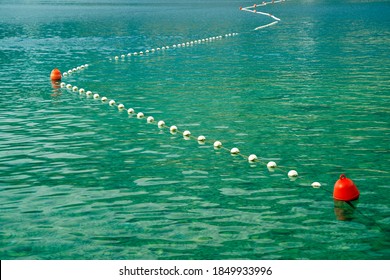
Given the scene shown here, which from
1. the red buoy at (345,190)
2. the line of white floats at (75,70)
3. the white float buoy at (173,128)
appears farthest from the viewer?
the line of white floats at (75,70)

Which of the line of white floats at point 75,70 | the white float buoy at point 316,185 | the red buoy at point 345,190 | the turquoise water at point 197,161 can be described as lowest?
the line of white floats at point 75,70

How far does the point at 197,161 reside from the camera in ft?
44.2

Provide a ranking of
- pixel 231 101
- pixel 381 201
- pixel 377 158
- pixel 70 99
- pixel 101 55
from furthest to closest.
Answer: pixel 101 55
pixel 70 99
pixel 231 101
pixel 377 158
pixel 381 201

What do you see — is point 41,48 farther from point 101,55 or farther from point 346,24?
point 346,24

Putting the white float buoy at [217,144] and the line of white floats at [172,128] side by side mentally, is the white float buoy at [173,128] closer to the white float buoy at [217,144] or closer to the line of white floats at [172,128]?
the line of white floats at [172,128]

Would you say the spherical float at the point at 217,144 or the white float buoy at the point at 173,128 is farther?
the white float buoy at the point at 173,128

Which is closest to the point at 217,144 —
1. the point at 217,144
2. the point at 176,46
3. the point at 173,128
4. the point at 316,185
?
the point at 217,144

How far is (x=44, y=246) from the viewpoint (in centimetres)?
935

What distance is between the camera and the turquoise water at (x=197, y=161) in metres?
9.47

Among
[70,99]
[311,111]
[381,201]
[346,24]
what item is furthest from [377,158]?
[346,24]

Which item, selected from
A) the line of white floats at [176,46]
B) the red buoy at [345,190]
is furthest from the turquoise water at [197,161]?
the line of white floats at [176,46]

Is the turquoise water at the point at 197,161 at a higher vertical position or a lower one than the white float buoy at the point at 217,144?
lower

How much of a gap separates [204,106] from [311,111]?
10.1 feet

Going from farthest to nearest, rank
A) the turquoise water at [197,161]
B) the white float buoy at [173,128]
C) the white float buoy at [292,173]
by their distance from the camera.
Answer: the white float buoy at [173,128], the white float buoy at [292,173], the turquoise water at [197,161]
